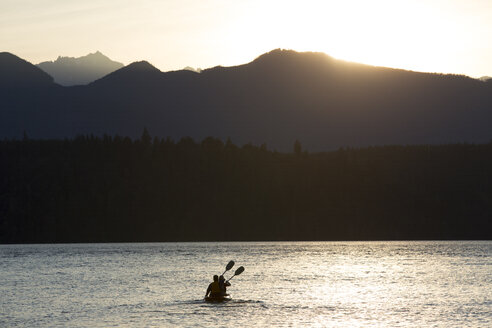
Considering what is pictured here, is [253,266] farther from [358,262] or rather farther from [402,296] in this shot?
[402,296]

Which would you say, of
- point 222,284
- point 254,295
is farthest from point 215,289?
point 254,295

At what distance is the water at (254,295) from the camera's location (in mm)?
68812

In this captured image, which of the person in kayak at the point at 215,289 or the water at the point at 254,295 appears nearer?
the water at the point at 254,295

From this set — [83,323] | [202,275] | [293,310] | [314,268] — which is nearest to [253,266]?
[314,268]

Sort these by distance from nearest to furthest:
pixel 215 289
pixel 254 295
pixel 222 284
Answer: pixel 222 284 → pixel 215 289 → pixel 254 295

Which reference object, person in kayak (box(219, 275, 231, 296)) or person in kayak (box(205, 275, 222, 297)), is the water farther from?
person in kayak (box(219, 275, 231, 296))

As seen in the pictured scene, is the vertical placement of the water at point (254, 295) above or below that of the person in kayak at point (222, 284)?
below

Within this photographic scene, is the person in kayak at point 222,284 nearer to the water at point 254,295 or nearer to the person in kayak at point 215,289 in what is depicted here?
the person in kayak at point 215,289

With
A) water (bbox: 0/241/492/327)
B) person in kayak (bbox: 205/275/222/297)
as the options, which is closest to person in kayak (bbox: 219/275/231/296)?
person in kayak (bbox: 205/275/222/297)

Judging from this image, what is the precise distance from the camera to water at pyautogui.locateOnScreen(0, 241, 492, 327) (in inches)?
2709

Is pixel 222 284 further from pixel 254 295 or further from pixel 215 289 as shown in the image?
pixel 254 295

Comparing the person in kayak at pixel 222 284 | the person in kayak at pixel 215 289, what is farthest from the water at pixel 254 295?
the person in kayak at pixel 222 284

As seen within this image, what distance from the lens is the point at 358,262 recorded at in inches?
6599

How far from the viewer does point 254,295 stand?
298 ft
